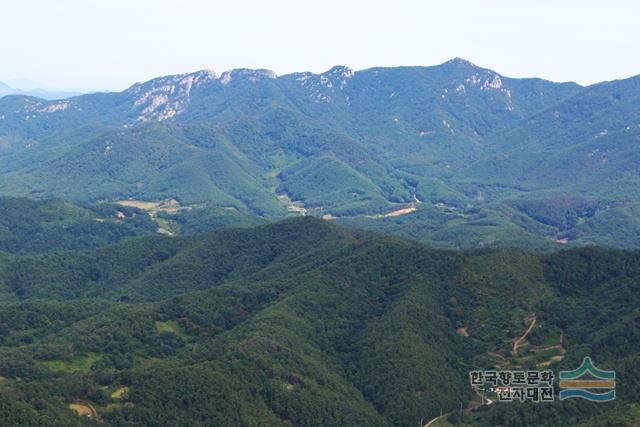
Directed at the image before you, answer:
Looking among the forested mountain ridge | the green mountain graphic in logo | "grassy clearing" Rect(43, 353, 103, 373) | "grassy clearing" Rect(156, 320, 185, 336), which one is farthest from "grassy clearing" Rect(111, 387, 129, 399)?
the green mountain graphic in logo

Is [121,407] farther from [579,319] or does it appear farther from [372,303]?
[579,319]

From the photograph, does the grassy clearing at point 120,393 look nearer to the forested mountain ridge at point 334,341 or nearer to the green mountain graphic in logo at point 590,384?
the forested mountain ridge at point 334,341

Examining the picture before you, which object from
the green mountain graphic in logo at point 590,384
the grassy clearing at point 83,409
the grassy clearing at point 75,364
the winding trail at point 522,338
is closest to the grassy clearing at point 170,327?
the grassy clearing at point 75,364

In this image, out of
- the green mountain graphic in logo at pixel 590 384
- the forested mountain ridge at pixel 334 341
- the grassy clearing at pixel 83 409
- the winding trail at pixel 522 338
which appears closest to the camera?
the grassy clearing at pixel 83 409

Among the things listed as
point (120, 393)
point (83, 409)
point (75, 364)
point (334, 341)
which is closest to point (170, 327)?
point (75, 364)

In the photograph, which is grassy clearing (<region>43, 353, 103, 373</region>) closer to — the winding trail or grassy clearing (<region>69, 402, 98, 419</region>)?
grassy clearing (<region>69, 402, 98, 419</region>)

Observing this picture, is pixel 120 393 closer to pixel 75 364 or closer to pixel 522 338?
pixel 75 364

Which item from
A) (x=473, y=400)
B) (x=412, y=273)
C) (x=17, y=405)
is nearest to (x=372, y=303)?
(x=412, y=273)

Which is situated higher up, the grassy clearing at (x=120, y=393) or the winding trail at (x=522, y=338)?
the grassy clearing at (x=120, y=393)
